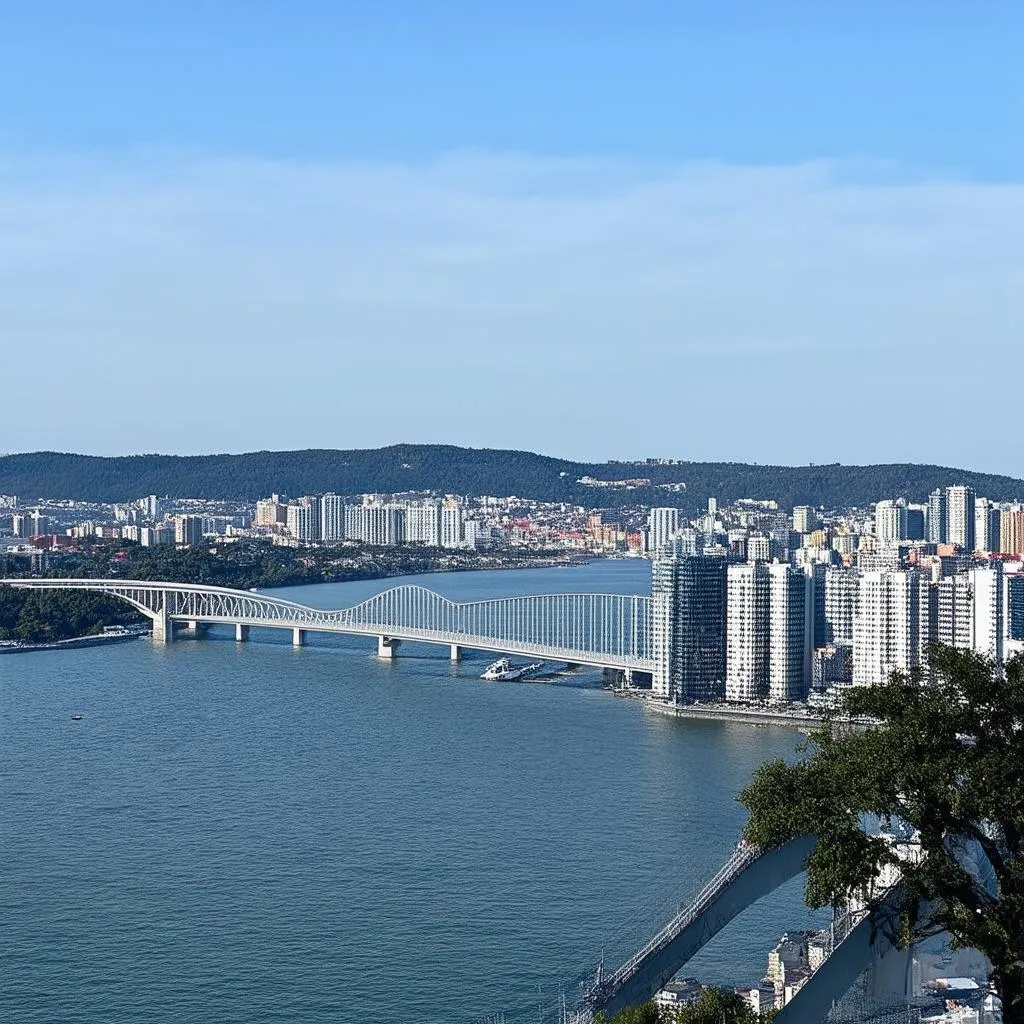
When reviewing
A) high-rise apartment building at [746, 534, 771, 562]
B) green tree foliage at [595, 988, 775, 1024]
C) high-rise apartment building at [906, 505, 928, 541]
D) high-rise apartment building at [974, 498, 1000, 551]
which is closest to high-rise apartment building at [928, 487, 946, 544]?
high-rise apartment building at [906, 505, 928, 541]

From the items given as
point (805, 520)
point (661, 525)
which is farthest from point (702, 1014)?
point (661, 525)

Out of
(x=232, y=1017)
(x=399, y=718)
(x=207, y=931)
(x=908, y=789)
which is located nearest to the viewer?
(x=908, y=789)

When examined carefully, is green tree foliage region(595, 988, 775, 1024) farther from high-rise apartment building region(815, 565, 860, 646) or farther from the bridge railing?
high-rise apartment building region(815, 565, 860, 646)

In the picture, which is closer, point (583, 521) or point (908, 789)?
point (908, 789)

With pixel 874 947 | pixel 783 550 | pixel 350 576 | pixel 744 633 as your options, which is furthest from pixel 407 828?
pixel 350 576

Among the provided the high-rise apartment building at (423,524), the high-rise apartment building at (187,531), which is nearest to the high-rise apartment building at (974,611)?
the high-rise apartment building at (187,531)

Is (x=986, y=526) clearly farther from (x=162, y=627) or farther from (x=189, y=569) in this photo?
(x=162, y=627)

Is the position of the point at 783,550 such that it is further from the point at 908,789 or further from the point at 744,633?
the point at 908,789
